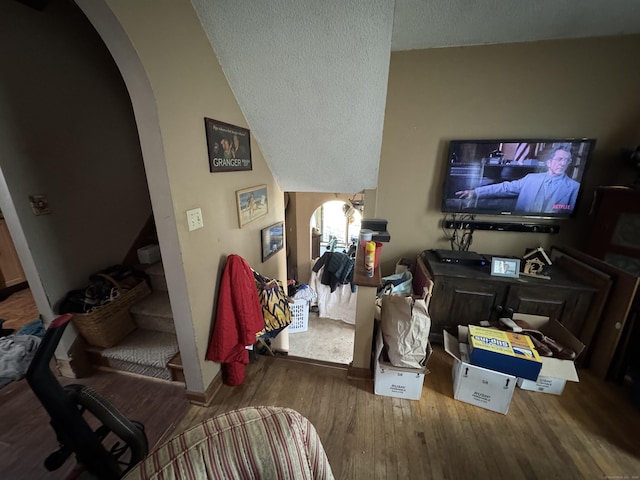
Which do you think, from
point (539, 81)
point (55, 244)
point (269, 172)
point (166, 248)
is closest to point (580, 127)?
point (539, 81)

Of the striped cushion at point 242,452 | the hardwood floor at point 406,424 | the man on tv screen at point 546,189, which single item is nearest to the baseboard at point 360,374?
the hardwood floor at point 406,424

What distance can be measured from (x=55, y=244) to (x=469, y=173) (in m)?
3.02

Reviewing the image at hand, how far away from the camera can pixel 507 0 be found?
58.8 inches

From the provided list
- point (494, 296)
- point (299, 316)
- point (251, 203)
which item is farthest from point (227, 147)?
point (299, 316)

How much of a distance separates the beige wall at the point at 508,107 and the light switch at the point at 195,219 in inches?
68.2

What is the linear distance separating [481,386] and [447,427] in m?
0.33

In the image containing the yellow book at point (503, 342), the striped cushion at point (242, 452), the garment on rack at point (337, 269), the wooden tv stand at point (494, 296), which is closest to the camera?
the striped cushion at point (242, 452)

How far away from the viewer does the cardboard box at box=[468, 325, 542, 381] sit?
1423 mm

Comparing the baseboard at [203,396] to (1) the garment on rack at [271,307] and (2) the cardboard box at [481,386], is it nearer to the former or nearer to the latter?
(1) the garment on rack at [271,307]

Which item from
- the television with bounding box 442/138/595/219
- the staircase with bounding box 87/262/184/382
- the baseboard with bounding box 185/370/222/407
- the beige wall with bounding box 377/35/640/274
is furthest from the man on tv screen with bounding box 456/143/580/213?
the staircase with bounding box 87/262/184/382

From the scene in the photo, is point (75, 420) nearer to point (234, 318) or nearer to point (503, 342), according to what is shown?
point (234, 318)

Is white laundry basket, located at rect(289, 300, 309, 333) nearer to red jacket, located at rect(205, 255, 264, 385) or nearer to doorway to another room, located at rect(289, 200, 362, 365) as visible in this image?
doorway to another room, located at rect(289, 200, 362, 365)

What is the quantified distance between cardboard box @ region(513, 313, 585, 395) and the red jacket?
1.75m

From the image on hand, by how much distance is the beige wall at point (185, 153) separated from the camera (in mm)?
981
